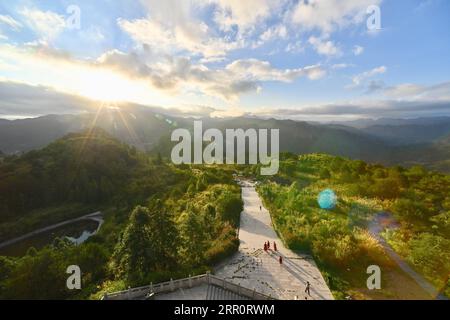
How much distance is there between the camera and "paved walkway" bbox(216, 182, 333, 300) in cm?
1797

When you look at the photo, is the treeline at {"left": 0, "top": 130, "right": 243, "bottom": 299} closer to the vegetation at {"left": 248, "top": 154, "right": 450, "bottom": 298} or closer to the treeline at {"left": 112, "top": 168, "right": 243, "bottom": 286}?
the treeline at {"left": 112, "top": 168, "right": 243, "bottom": 286}

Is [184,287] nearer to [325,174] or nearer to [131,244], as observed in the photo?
[131,244]

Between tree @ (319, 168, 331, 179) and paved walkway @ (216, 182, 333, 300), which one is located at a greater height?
tree @ (319, 168, 331, 179)

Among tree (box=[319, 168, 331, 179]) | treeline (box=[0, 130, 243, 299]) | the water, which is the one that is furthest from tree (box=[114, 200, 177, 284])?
tree (box=[319, 168, 331, 179])

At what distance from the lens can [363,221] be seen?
30.0 metres

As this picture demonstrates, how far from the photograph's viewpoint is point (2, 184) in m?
66.3

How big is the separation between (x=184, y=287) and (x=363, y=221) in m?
21.9

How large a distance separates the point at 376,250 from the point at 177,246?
655 inches

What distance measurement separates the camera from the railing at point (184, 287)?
16328 millimetres

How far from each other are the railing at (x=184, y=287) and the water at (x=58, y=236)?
35.6 meters

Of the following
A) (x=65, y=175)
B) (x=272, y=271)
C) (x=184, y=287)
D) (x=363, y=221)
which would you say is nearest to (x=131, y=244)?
(x=184, y=287)

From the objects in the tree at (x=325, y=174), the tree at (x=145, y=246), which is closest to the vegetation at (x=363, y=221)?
the tree at (x=325, y=174)

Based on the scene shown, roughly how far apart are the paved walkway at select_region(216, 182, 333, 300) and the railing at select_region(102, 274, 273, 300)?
2.77ft
